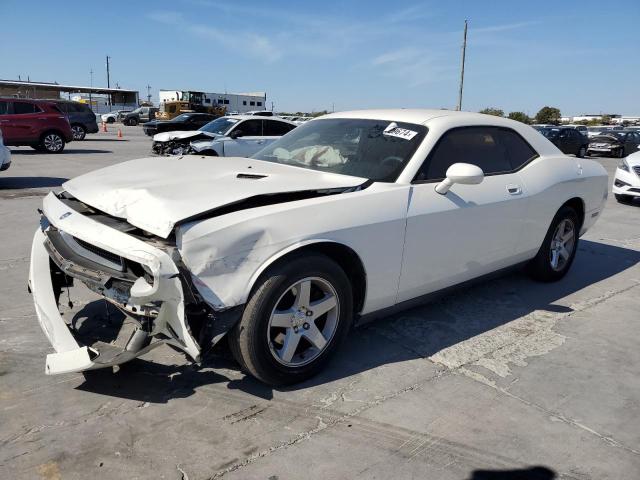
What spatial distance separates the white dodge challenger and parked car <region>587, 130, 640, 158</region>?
2337 cm

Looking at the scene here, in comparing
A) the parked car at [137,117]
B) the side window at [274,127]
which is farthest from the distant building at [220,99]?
the side window at [274,127]

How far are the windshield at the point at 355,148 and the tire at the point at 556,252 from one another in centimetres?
189

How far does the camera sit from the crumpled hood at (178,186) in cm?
246

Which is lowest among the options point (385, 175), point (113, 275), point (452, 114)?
point (113, 275)

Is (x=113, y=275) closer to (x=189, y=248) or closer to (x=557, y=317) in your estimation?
(x=189, y=248)

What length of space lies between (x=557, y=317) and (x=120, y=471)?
3.45 m

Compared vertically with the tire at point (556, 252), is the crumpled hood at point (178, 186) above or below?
above

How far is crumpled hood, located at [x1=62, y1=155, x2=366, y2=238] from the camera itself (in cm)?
246

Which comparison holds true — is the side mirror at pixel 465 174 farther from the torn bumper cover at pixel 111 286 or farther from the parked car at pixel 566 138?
the parked car at pixel 566 138

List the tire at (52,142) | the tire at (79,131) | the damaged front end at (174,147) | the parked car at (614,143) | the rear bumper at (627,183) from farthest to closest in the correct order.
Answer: the parked car at (614,143)
the tire at (79,131)
the tire at (52,142)
the damaged front end at (174,147)
the rear bumper at (627,183)

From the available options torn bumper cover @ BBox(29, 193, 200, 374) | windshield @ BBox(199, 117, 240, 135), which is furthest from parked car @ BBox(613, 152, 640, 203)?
torn bumper cover @ BBox(29, 193, 200, 374)

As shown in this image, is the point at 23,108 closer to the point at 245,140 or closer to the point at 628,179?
the point at 245,140

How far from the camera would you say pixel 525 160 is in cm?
430

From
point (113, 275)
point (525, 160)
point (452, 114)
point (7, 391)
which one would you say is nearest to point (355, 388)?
point (113, 275)
